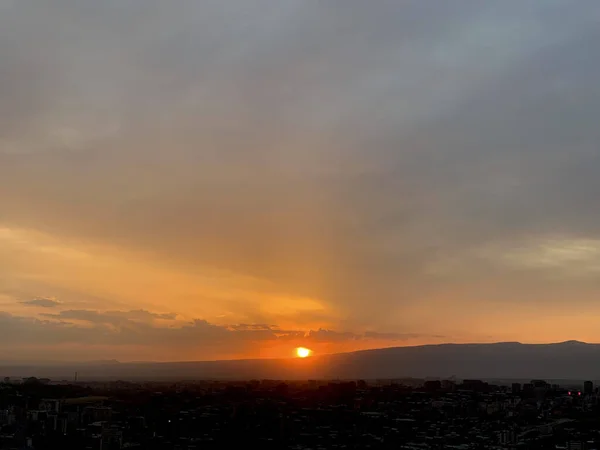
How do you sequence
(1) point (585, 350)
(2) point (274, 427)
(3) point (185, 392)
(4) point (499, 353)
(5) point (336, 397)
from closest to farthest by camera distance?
1. (2) point (274, 427)
2. (5) point (336, 397)
3. (3) point (185, 392)
4. (4) point (499, 353)
5. (1) point (585, 350)

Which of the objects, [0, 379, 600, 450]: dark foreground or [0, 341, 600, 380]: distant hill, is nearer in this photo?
[0, 379, 600, 450]: dark foreground

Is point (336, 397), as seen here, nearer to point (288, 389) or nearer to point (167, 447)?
point (288, 389)

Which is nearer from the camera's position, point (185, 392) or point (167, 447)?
point (167, 447)

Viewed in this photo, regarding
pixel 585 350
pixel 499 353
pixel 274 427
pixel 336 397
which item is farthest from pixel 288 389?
pixel 585 350

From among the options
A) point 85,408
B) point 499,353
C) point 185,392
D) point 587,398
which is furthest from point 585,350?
point 85,408

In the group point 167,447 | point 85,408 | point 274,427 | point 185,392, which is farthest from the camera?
point 185,392

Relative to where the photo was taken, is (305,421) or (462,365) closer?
(305,421)

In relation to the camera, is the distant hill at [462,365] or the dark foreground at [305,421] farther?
the distant hill at [462,365]
